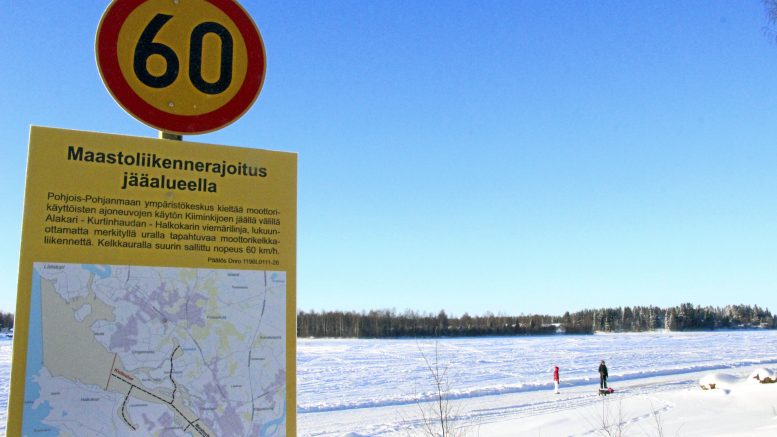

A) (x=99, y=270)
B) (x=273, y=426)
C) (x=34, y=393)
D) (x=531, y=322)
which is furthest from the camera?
(x=531, y=322)

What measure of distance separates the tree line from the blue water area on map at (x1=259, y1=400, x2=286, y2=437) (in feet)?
276

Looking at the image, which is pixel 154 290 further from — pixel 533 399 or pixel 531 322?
pixel 531 322

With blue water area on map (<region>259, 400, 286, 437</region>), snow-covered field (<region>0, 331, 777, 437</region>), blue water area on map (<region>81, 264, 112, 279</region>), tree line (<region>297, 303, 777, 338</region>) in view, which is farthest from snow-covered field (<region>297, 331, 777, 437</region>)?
tree line (<region>297, 303, 777, 338</region>)

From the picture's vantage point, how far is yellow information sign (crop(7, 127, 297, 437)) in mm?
2213

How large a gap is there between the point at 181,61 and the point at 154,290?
37.6 inches

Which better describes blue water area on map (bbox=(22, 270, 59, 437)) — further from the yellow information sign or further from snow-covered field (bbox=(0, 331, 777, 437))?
snow-covered field (bbox=(0, 331, 777, 437))

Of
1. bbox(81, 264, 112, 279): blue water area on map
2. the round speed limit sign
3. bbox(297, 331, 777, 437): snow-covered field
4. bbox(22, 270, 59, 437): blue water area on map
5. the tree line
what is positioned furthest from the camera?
the tree line

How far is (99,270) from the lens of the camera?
7.59 ft

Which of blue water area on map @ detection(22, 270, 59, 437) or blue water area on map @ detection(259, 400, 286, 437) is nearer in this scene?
blue water area on map @ detection(22, 270, 59, 437)

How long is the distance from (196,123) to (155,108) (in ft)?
0.56

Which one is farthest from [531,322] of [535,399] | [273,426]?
[273,426]

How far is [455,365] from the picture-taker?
33594 mm

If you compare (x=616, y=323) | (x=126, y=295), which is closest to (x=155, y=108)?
(x=126, y=295)

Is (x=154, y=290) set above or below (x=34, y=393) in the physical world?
above
